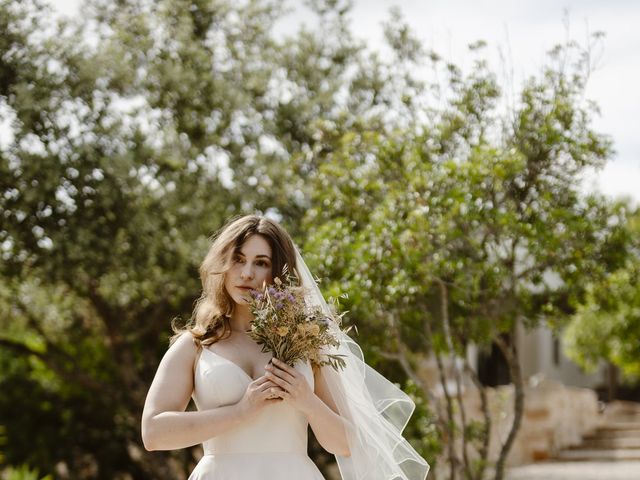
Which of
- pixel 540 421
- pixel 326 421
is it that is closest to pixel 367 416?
pixel 326 421

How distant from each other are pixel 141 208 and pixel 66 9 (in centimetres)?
222

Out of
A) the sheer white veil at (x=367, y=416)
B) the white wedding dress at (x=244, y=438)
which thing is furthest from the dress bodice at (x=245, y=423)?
the sheer white veil at (x=367, y=416)

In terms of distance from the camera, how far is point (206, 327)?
352 cm

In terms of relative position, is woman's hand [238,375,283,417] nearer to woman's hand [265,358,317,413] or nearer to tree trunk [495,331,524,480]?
woman's hand [265,358,317,413]

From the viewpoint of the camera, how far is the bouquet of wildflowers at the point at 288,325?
3184mm

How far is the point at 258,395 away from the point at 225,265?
0.56 m

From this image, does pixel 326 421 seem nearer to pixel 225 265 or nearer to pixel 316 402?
pixel 316 402

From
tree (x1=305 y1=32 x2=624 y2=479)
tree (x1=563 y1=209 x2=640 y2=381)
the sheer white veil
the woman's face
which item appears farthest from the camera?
tree (x1=563 y1=209 x2=640 y2=381)

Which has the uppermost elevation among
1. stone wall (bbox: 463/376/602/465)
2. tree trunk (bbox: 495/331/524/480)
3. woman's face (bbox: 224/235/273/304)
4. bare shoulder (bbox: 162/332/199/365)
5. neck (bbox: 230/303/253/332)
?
woman's face (bbox: 224/235/273/304)

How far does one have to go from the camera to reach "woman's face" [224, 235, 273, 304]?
3.46 m

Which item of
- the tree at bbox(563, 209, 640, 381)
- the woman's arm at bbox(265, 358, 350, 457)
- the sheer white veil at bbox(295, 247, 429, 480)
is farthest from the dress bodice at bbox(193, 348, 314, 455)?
the tree at bbox(563, 209, 640, 381)

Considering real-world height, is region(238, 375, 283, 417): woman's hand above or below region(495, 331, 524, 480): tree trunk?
above

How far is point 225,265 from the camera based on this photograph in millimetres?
3488

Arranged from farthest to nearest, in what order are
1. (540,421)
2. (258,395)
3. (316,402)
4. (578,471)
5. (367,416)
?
(540,421) → (578,471) → (367,416) → (316,402) → (258,395)
